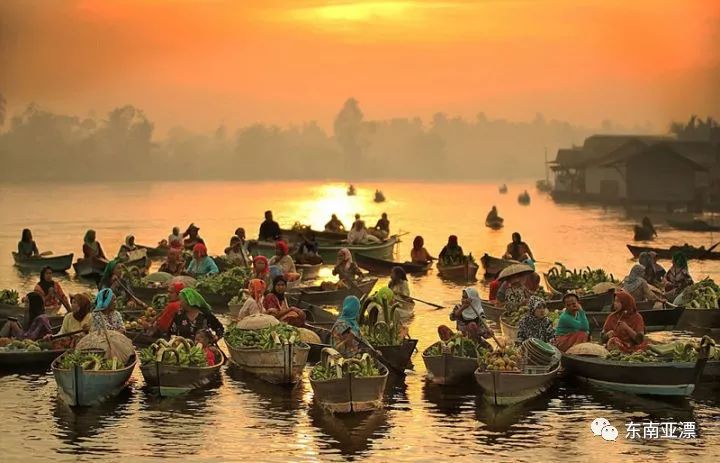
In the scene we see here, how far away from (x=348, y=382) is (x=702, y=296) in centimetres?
1179

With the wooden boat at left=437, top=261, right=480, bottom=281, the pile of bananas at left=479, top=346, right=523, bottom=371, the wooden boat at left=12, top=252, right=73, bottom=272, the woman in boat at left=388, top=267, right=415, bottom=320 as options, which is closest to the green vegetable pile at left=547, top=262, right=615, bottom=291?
the woman in boat at left=388, top=267, right=415, bottom=320

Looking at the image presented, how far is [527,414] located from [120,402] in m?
6.38

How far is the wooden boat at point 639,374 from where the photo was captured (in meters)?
20.2

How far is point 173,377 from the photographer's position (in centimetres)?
2069

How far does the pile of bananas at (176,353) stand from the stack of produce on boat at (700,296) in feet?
39.3

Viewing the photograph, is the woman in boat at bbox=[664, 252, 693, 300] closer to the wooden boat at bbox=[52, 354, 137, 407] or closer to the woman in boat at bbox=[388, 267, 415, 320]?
the woman in boat at bbox=[388, 267, 415, 320]

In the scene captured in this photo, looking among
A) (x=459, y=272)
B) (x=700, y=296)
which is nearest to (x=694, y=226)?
(x=459, y=272)

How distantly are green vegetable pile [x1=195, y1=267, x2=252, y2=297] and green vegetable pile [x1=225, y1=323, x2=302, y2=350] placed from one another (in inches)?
357

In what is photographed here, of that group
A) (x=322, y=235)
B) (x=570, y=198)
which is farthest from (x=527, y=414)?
(x=570, y=198)

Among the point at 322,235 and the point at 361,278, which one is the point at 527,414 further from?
the point at 322,235

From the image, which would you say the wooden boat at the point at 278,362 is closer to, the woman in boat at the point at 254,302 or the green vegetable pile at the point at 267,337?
the green vegetable pile at the point at 267,337

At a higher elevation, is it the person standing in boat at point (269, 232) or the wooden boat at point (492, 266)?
the person standing in boat at point (269, 232)

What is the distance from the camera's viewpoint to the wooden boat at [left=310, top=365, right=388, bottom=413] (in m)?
19.0

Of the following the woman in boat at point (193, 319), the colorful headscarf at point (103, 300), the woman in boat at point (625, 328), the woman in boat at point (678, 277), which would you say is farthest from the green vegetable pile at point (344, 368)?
the woman in boat at point (678, 277)
